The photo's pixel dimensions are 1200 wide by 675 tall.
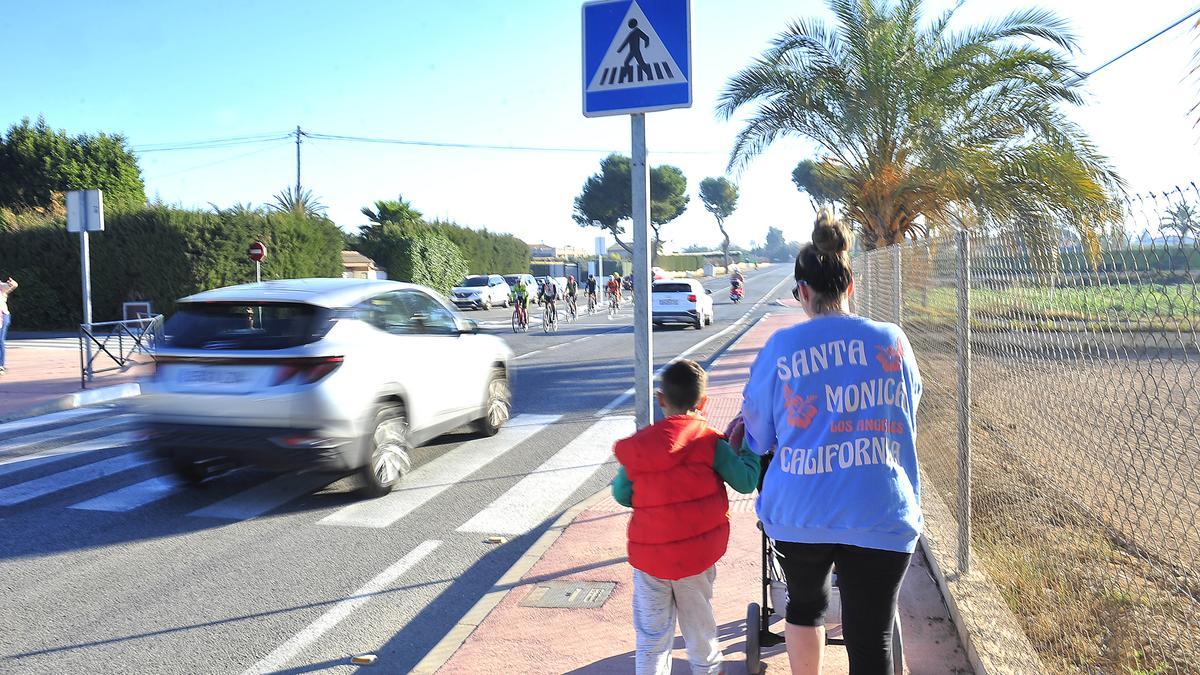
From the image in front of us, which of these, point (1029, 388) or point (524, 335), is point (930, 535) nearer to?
point (1029, 388)

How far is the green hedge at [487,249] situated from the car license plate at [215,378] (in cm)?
4014

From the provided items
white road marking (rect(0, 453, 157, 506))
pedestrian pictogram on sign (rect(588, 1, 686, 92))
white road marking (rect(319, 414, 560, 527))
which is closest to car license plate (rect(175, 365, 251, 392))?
white road marking (rect(0, 453, 157, 506))

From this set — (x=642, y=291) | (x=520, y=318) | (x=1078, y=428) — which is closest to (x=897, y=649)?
(x=1078, y=428)

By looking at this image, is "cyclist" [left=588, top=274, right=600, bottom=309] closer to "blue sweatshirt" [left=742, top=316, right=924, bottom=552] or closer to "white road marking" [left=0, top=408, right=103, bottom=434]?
"white road marking" [left=0, top=408, right=103, bottom=434]

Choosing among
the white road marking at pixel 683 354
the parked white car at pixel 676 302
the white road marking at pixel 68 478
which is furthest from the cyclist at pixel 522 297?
the white road marking at pixel 68 478

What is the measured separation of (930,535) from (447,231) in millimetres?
44167

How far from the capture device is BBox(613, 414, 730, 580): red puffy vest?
313 centimetres

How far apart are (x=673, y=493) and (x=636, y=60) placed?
2116 millimetres

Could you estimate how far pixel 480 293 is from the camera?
39344 mm

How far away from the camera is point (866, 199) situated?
572 inches

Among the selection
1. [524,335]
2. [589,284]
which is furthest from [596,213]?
[524,335]

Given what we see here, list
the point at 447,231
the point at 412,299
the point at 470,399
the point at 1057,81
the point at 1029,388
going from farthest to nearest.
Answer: the point at 447,231
the point at 1057,81
the point at 470,399
the point at 412,299
the point at 1029,388

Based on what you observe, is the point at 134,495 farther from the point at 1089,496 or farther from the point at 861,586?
the point at 1089,496

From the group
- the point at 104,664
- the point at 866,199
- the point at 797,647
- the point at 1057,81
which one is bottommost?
the point at 104,664
